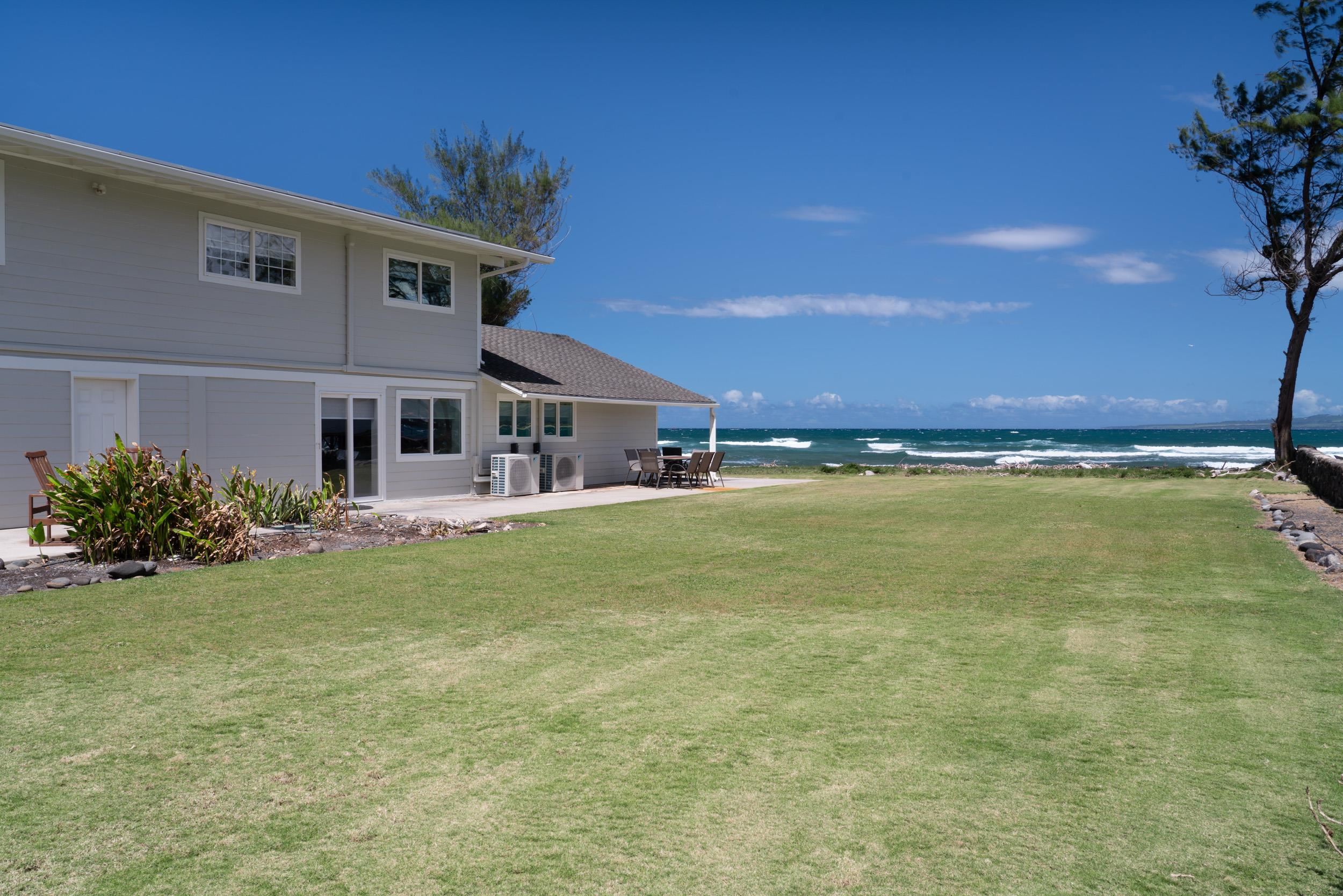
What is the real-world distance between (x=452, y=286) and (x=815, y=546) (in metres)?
9.66

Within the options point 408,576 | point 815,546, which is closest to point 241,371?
point 408,576

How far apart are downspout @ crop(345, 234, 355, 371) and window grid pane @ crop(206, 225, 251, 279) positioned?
62.4 inches

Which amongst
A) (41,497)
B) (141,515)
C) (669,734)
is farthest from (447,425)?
(669,734)

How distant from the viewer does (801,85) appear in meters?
22.4

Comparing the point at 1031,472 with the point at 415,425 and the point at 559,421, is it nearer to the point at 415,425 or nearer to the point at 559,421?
the point at 559,421

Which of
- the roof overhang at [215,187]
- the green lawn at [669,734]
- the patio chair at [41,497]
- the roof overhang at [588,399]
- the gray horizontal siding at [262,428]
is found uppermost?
the roof overhang at [215,187]

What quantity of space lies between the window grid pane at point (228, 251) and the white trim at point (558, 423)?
6549 mm

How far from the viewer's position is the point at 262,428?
1324cm

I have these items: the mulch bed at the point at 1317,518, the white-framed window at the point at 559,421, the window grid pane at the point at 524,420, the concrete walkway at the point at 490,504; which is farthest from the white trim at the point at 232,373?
the mulch bed at the point at 1317,518

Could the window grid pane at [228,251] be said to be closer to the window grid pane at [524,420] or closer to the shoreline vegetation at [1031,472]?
the window grid pane at [524,420]

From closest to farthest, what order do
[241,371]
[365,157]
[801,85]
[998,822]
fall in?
[998,822], [241,371], [801,85], [365,157]

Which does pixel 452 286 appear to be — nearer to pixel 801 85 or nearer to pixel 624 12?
pixel 624 12

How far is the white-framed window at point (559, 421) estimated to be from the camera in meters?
18.9

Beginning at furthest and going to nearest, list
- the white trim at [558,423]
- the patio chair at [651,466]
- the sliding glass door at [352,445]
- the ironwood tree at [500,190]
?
the ironwood tree at [500,190], the patio chair at [651,466], the white trim at [558,423], the sliding glass door at [352,445]
